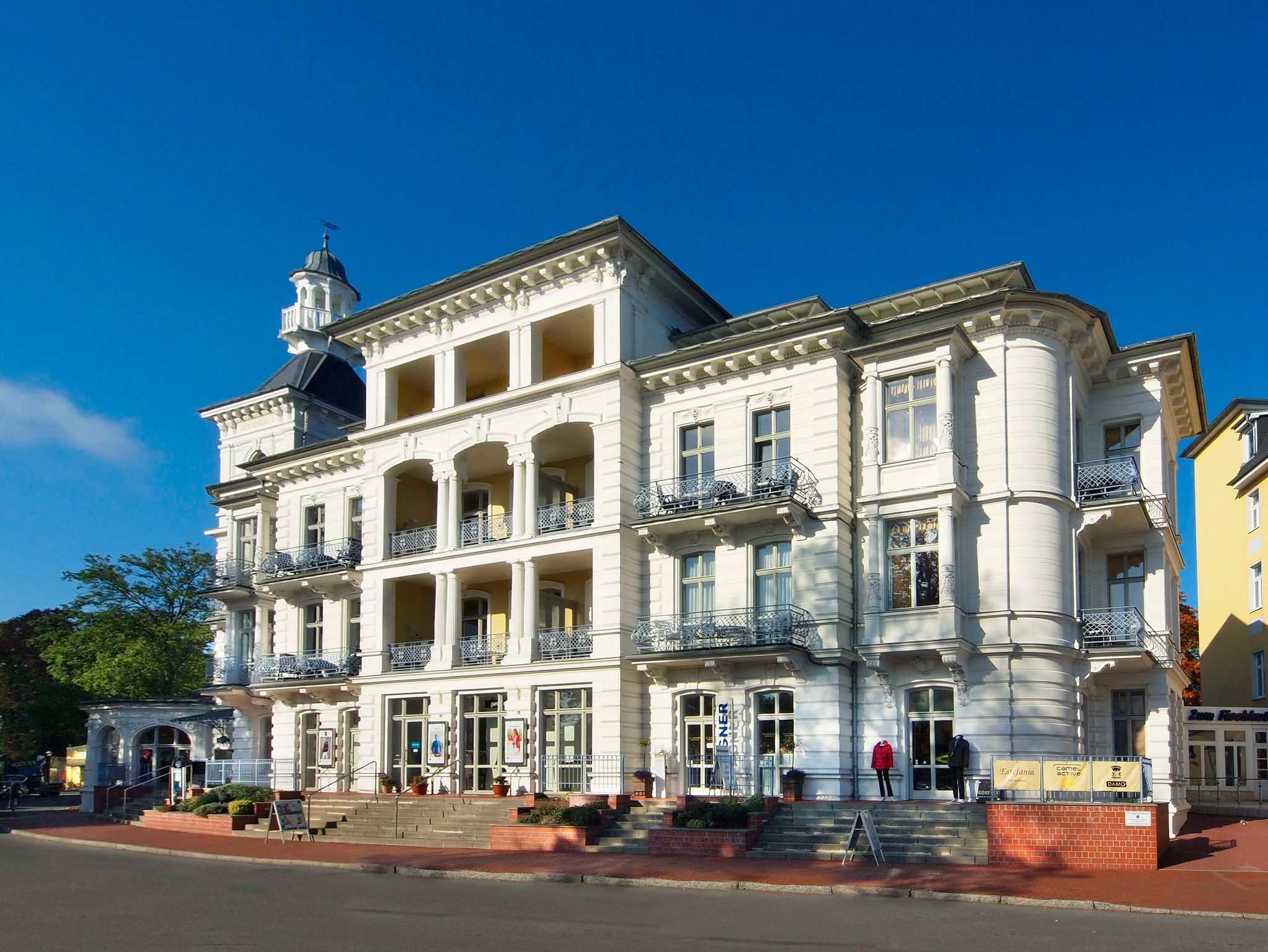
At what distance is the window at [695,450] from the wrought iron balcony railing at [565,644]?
15.0 ft

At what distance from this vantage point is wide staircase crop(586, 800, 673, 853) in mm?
21469

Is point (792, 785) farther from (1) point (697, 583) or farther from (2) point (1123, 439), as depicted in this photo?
(2) point (1123, 439)

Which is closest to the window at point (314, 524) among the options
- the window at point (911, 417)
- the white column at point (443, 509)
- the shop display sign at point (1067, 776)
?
the white column at point (443, 509)

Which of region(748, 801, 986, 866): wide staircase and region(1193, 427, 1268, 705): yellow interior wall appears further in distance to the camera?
region(1193, 427, 1268, 705): yellow interior wall

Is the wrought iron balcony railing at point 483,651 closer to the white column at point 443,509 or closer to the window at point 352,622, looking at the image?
the white column at point 443,509

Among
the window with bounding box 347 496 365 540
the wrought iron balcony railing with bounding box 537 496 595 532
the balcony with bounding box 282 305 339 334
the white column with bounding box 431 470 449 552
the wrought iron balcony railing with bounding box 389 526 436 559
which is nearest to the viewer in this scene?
the wrought iron balcony railing with bounding box 537 496 595 532

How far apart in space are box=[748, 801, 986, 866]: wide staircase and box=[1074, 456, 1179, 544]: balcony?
7971 millimetres

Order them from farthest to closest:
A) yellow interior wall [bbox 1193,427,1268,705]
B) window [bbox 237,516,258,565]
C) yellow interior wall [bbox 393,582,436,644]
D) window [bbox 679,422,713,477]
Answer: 1. yellow interior wall [bbox 1193,427,1268,705]
2. window [bbox 237,516,258,565]
3. yellow interior wall [bbox 393,582,436,644]
4. window [bbox 679,422,713,477]

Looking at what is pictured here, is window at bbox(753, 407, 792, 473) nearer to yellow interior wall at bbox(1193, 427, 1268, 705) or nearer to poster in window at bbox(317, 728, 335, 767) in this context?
poster in window at bbox(317, 728, 335, 767)

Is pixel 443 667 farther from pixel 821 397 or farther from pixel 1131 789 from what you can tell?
pixel 1131 789

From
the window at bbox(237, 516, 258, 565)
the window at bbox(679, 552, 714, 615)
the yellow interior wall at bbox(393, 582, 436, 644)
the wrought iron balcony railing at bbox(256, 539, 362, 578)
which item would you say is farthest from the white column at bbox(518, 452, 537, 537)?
the window at bbox(237, 516, 258, 565)

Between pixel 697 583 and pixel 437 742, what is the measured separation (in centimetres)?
797

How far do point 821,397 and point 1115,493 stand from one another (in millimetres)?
6554

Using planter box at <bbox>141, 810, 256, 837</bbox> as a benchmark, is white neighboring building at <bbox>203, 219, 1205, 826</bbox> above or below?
above
